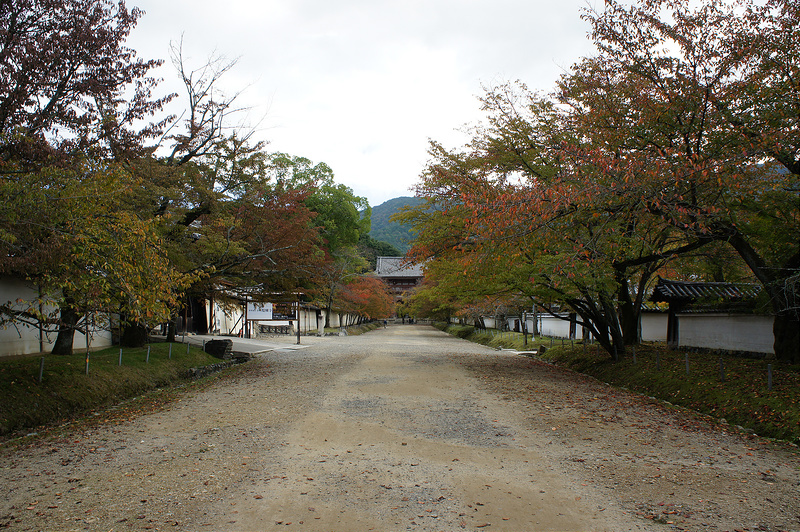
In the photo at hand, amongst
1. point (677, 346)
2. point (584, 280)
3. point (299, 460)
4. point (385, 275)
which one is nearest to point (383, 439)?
point (299, 460)

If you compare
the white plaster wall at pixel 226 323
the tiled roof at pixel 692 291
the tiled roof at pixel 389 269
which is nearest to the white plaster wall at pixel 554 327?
the tiled roof at pixel 692 291

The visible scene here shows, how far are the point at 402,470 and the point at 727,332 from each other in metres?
13.1

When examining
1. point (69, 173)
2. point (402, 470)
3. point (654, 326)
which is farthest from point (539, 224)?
point (654, 326)

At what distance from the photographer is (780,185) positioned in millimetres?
8258

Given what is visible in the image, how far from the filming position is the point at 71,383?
9562mm

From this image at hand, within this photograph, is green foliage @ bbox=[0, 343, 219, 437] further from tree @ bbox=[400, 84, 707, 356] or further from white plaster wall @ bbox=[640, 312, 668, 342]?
white plaster wall @ bbox=[640, 312, 668, 342]

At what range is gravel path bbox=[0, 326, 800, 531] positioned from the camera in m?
4.33

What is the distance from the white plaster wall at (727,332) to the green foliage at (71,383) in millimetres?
15792

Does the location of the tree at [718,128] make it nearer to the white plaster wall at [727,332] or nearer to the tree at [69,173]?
the white plaster wall at [727,332]

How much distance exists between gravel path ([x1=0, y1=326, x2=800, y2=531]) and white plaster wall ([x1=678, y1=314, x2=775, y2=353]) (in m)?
5.47

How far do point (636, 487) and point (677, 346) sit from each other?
552 inches

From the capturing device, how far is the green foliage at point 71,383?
791 centimetres

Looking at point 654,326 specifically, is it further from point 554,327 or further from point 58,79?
point 58,79

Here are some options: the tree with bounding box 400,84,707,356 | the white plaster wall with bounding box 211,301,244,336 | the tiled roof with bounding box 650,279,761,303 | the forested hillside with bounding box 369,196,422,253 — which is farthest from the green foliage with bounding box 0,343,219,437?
the forested hillside with bounding box 369,196,422,253
